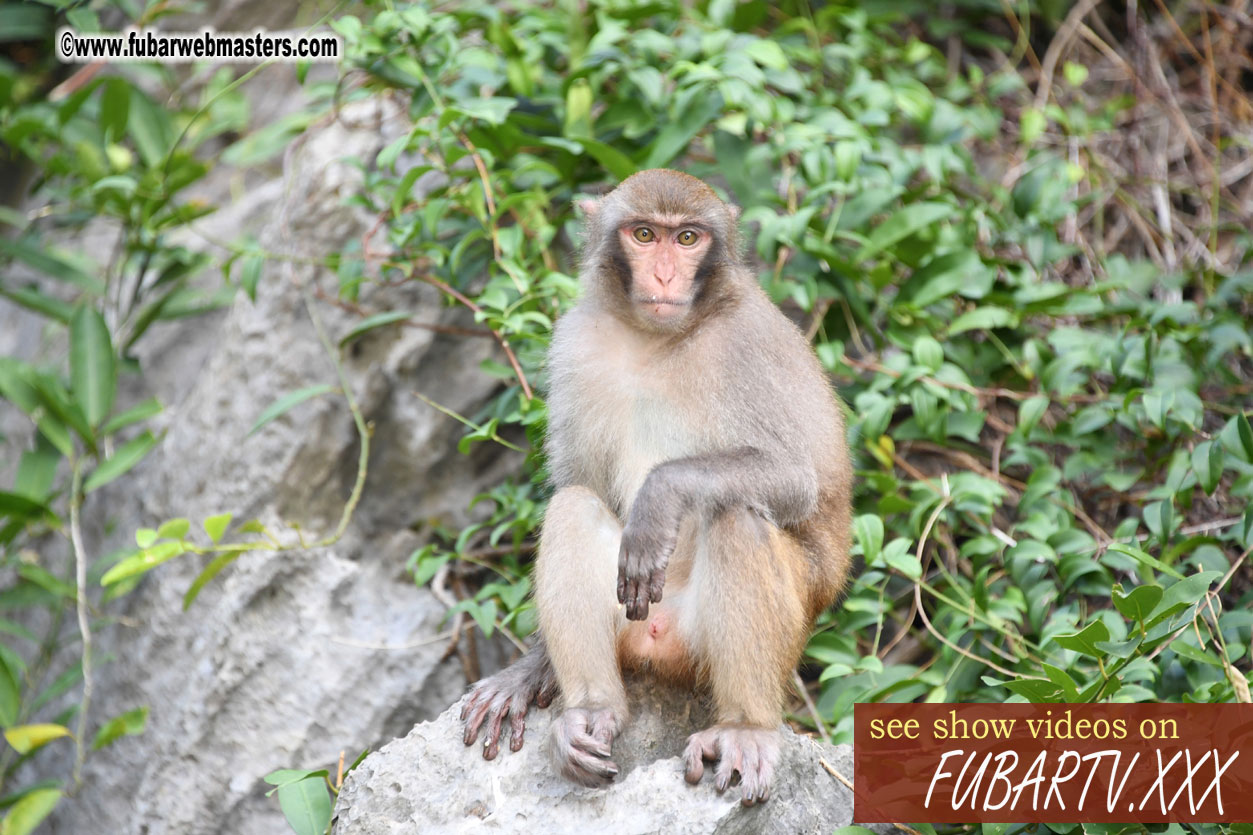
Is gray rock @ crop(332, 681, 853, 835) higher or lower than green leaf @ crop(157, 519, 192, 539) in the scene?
lower

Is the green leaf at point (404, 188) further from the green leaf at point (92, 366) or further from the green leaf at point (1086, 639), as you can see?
the green leaf at point (1086, 639)

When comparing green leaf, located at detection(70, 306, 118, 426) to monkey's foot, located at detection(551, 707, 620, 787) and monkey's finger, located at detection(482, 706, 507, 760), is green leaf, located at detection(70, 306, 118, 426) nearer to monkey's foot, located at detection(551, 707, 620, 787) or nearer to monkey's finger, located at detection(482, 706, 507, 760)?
monkey's finger, located at detection(482, 706, 507, 760)

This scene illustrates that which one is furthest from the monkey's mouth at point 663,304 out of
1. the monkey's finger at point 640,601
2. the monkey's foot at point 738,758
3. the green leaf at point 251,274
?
the green leaf at point 251,274

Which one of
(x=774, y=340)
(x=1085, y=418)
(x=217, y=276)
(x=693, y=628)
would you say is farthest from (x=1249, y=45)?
(x=217, y=276)

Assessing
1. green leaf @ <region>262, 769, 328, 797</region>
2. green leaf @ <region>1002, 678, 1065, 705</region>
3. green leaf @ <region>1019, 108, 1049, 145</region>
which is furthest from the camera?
green leaf @ <region>1019, 108, 1049, 145</region>

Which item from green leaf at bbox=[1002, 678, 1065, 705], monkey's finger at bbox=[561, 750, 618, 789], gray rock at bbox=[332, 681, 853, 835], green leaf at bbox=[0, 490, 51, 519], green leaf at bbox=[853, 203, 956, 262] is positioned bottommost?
green leaf at bbox=[0, 490, 51, 519]

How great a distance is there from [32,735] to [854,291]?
4490 mm

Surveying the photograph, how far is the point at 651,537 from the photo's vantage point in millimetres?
3910

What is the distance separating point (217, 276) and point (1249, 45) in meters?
6.94

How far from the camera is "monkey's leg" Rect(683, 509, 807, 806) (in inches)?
152

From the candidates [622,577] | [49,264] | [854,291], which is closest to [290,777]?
[622,577]

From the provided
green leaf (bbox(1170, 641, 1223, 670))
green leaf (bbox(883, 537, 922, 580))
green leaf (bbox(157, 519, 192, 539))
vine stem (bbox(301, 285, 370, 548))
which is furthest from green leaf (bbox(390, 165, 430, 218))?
green leaf (bbox(1170, 641, 1223, 670))

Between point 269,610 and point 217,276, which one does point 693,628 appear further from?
point 217,276

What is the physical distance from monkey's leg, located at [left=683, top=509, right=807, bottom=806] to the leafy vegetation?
784mm
